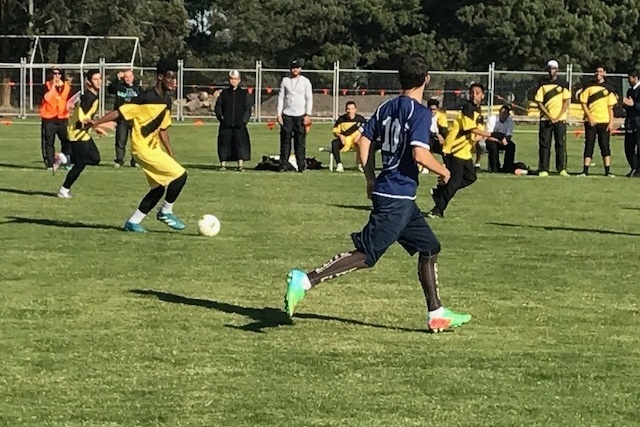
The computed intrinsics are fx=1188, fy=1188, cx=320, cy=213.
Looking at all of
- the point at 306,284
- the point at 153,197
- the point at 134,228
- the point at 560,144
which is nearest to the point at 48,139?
the point at 560,144

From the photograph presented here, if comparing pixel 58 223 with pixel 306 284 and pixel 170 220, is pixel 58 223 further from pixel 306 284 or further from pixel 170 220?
pixel 306 284

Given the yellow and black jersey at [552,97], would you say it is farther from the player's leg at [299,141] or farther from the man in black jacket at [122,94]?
the man in black jacket at [122,94]

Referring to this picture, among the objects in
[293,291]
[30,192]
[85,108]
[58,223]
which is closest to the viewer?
[293,291]

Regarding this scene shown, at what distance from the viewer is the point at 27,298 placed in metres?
8.98

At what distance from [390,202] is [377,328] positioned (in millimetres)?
953

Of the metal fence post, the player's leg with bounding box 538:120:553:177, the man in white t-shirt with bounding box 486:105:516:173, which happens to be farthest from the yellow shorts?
the metal fence post

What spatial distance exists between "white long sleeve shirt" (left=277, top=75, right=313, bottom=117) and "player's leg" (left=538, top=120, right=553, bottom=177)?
168 inches

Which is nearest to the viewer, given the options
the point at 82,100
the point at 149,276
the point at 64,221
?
the point at 149,276

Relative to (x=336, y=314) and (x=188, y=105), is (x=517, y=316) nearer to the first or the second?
(x=336, y=314)

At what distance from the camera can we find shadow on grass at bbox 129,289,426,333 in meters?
8.09

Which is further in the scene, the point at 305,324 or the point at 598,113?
the point at 598,113

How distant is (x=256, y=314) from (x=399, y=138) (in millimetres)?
1814

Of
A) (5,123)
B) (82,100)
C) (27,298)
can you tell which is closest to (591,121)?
(82,100)

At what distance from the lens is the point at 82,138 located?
54.7 feet
